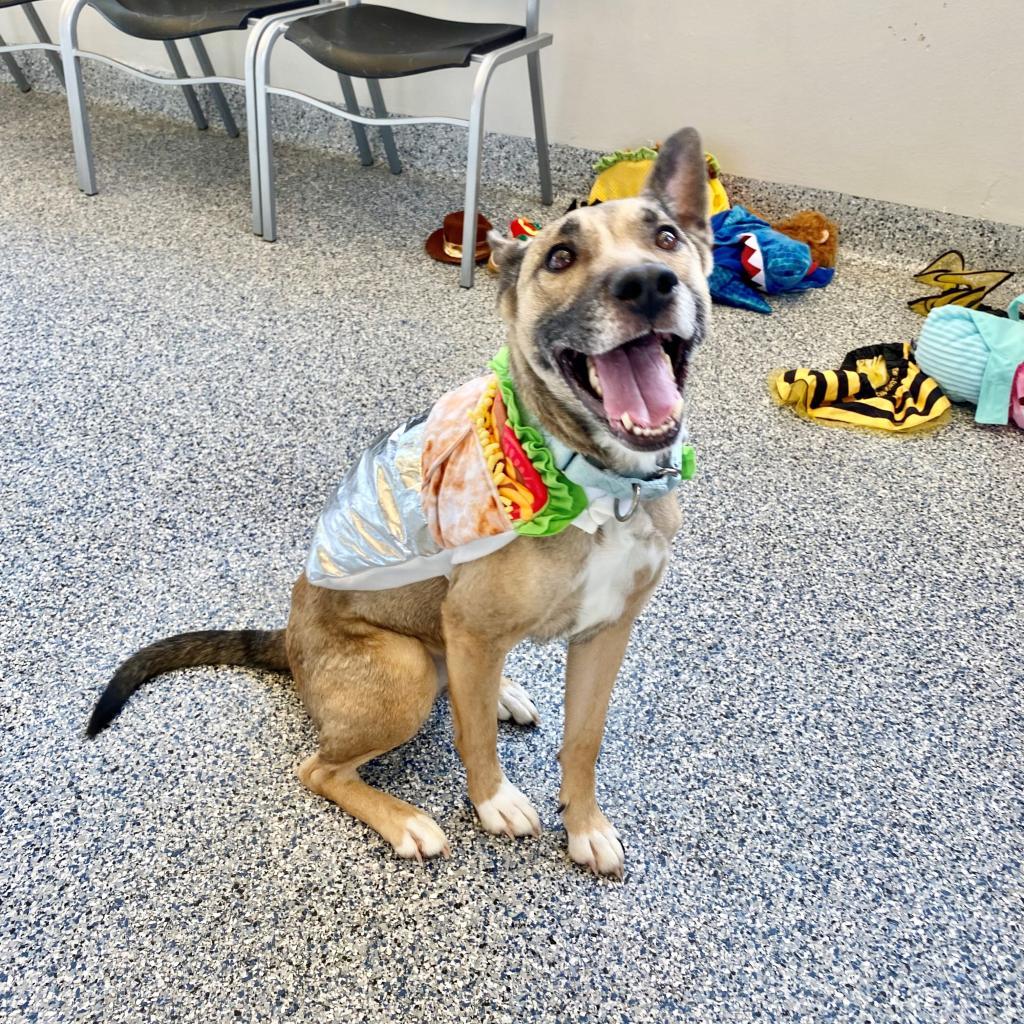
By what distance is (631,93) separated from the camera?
2988 millimetres

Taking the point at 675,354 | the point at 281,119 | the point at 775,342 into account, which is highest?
the point at 675,354

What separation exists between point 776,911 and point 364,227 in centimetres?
261

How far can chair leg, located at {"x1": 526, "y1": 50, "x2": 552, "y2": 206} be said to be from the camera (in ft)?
9.23

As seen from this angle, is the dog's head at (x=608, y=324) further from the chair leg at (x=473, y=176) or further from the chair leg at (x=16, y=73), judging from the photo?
the chair leg at (x=16, y=73)

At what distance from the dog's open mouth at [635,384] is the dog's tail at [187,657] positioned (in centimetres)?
68

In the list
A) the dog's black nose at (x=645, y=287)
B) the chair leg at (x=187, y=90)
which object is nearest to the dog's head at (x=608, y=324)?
the dog's black nose at (x=645, y=287)

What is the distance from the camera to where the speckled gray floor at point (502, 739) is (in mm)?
1049

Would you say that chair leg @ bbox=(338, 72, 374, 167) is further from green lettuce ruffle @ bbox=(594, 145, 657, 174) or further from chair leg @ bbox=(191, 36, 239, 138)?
green lettuce ruffle @ bbox=(594, 145, 657, 174)

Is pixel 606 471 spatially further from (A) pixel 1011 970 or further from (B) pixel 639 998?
(A) pixel 1011 970

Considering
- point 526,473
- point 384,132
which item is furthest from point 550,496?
point 384,132

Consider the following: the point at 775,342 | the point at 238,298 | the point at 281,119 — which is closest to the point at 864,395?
the point at 775,342

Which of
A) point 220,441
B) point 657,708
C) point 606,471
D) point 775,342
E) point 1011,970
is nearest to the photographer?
point 606,471

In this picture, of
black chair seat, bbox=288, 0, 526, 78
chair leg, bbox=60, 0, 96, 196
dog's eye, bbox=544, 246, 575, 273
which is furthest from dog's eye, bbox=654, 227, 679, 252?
chair leg, bbox=60, 0, 96, 196

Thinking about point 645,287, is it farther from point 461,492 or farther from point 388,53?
point 388,53
